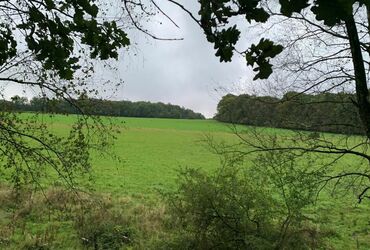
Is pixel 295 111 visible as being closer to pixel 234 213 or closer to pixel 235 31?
pixel 234 213

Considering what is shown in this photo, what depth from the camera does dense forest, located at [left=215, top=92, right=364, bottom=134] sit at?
888cm

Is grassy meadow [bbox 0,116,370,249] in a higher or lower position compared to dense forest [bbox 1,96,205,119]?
lower

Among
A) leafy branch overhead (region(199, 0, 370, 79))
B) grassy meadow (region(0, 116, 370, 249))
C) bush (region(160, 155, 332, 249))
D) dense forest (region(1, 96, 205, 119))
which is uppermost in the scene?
leafy branch overhead (region(199, 0, 370, 79))

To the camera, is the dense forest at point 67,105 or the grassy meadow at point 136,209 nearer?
the dense forest at point 67,105

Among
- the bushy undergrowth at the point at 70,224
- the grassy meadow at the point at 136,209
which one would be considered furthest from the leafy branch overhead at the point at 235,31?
the bushy undergrowth at the point at 70,224

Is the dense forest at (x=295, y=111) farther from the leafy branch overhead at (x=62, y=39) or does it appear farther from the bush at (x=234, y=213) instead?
the leafy branch overhead at (x=62, y=39)

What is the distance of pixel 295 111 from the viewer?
9188 millimetres

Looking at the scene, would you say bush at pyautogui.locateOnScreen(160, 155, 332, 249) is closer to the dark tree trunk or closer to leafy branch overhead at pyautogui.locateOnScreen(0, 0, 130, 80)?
the dark tree trunk

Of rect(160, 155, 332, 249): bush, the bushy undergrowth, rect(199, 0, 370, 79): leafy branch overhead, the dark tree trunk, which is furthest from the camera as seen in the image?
the bushy undergrowth

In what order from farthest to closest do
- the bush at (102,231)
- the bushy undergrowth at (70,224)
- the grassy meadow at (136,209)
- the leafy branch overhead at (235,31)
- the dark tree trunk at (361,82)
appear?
the bush at (102,231)
the bushy undergrowth at (70,224)
the grassy meadow at (136,209)
the dark tree trunk at (361,82)
the leafy branch overhead at (235,31)

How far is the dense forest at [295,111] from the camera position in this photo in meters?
8.88

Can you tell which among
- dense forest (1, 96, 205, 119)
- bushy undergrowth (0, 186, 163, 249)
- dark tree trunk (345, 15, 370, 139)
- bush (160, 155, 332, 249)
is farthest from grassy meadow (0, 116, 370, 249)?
dark tree trunk (345, 15, 370, 139)

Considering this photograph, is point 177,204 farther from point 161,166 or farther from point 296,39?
point 161,166

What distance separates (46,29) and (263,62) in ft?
7.09
